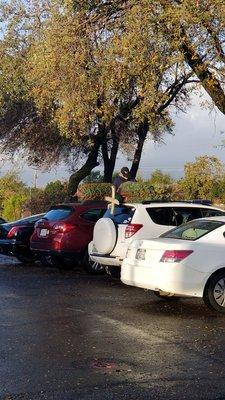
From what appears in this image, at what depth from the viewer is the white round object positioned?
12430 mm

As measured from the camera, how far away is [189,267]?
9531mm

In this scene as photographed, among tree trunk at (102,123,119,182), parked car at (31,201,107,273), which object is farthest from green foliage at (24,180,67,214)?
parked car at (31,201,107,273)

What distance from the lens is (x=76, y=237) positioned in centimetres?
1462

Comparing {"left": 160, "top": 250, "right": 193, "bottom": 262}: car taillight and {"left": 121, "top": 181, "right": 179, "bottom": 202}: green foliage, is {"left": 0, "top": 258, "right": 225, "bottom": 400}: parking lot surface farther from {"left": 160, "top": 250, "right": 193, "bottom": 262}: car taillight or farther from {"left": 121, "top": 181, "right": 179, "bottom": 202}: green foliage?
{"left": 121, "top": 181, "right": 179, "bottom": 202}: green foliage

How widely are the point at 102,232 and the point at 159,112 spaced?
5.29 meters

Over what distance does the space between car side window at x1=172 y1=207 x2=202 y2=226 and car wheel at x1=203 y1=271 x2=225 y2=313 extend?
3395 millimetres

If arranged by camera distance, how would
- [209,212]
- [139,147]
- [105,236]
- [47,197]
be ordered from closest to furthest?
[105,236]
[209,212]
[139,147]
[47,197]

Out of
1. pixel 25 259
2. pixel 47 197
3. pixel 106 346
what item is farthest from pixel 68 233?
pixel 47 197

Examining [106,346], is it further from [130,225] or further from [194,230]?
[130,225]

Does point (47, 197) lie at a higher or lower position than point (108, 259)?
higher

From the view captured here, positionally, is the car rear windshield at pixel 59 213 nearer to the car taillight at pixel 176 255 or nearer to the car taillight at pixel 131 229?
the car taillight at pixel 131 229

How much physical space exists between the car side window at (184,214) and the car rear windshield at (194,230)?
2352mm

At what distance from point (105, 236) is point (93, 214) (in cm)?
265

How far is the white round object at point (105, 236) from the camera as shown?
40.8ft
